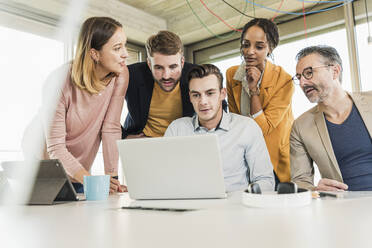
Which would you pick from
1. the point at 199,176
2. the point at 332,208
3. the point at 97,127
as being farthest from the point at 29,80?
the point at 332,208

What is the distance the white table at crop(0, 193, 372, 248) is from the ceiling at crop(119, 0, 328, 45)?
2793mm

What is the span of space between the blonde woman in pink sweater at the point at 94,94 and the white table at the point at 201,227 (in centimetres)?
91

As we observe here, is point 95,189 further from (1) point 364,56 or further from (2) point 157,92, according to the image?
(1) point 364,56

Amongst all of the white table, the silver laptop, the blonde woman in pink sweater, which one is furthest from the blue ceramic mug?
the blonde woman in pink sweater

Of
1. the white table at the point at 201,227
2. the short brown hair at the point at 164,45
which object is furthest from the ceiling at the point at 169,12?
the white table at the point at 201,227

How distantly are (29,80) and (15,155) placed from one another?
68cm

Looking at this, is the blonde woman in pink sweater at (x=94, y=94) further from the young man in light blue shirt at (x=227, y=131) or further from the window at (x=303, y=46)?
the window at (x=303, y=46)

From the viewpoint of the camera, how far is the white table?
1.69 feet

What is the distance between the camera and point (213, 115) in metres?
1.80

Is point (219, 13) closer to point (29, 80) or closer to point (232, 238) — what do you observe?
point (29, 80)

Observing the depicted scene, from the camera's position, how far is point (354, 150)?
1632 millimetres

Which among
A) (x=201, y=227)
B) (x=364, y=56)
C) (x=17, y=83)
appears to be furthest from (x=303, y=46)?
(x=201, y=227)

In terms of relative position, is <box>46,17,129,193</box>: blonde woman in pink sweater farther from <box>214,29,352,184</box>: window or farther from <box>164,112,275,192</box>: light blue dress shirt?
<box>214,29,352,184</box>: window

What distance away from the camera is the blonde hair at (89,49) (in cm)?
174
